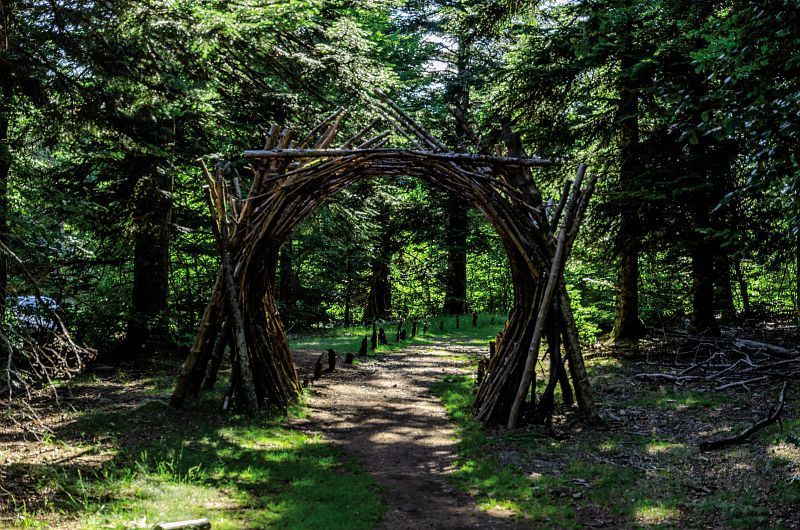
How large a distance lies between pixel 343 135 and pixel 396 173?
3.28 metres

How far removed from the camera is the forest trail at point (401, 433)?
493cm

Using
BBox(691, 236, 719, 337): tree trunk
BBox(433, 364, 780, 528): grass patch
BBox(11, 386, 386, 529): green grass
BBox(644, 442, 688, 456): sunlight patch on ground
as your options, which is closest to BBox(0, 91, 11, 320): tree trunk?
BBox(11, 386, 386, 529): green grass

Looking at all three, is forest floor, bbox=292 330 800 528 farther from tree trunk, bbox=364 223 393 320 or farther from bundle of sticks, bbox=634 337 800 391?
tree trunk, bbox=364 223 393 320

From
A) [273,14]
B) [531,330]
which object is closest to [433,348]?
[531,330]

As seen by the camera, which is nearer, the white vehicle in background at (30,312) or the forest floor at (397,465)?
the forest floor at (397,465)

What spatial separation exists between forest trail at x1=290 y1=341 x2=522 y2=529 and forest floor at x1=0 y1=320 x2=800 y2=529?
28 mm

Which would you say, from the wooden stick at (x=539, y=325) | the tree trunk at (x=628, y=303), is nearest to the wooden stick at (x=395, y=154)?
the wooden stick at (x=539, y=325)

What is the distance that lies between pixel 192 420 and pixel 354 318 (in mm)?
21111

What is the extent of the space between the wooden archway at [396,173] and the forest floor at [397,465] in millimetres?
481

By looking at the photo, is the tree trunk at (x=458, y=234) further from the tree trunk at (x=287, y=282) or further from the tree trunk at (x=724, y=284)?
the tree trunk at (x=724, y=284)

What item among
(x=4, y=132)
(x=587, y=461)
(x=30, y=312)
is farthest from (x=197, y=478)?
(x=4, y=132)

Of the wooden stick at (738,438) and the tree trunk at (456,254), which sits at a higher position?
the tree trunk at (456,254)

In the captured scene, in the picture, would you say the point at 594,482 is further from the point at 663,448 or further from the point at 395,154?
the point at 395,154

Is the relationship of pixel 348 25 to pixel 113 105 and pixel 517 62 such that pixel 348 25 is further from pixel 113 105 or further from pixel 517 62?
pixel 113 105
